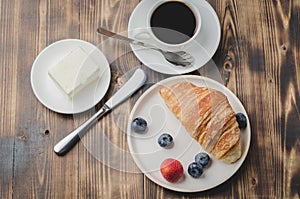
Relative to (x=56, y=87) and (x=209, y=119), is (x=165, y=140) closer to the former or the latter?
(x=209, y=119)

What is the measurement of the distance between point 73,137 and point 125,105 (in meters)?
0.18

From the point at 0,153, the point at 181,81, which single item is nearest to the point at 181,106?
the point at 181,81

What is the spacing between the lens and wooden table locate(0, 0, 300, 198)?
Result: 1.33 metres

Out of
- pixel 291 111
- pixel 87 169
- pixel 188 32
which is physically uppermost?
pixel 188 32

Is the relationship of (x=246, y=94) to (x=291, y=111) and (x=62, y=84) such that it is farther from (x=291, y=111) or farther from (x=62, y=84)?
(x=62, y=84)

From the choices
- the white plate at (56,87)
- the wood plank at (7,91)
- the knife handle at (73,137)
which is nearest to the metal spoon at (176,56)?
the white plate at (56,87)

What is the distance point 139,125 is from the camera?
4.37 ft

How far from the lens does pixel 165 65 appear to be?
4.50ft

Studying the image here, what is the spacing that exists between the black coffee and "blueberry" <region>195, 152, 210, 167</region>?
1.07 ft

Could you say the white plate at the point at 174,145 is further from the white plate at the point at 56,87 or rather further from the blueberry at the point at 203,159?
the white plate at the point at 56,87

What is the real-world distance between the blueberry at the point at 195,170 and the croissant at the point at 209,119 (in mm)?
54

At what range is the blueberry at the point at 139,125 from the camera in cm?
133

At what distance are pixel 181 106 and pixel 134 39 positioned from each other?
0.24 metres

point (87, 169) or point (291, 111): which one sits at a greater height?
point (291, 111)
